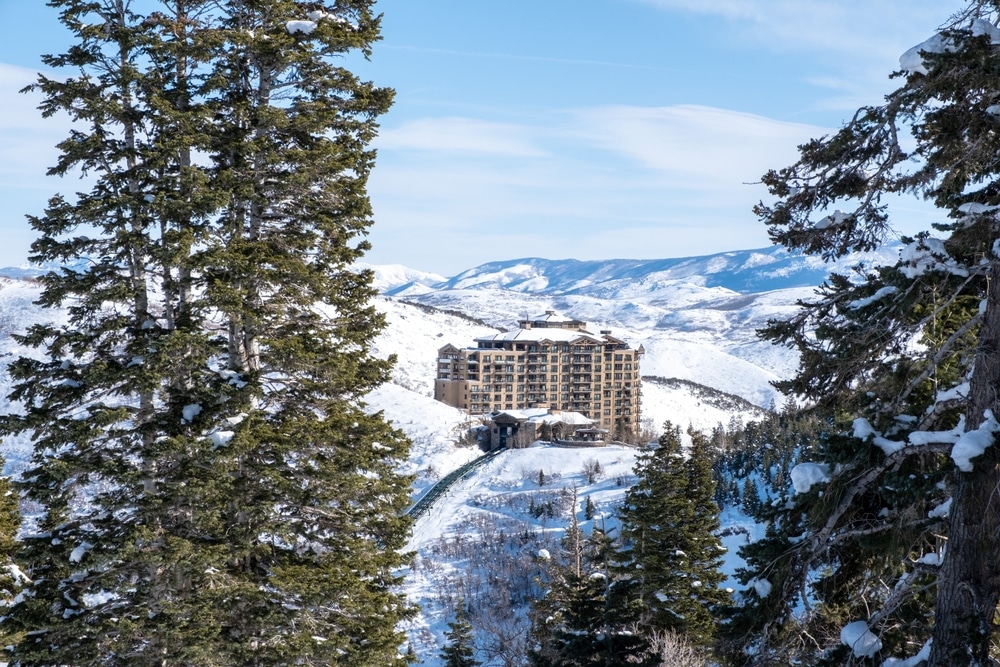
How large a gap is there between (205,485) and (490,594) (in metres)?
48.5

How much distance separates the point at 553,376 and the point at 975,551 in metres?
121

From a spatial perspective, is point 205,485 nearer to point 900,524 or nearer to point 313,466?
point 313,466

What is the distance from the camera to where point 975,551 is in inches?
279

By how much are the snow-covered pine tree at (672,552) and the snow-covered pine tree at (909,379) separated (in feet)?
49.8

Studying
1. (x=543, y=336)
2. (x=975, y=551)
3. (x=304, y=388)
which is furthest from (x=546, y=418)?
(x=975, y=551)

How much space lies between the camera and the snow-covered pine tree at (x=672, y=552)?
23.8 meters

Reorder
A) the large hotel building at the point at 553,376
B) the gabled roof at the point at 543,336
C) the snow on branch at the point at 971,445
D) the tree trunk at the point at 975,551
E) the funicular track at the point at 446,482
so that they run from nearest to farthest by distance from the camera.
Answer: the snow on branch at the point at 971,445, the tree trunk at the point at 975,551, the funicular track at the point at 446,482, the large hotel building at the point at 553,376, the gabled roof at the point at 543,336

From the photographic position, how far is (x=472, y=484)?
86.1 m

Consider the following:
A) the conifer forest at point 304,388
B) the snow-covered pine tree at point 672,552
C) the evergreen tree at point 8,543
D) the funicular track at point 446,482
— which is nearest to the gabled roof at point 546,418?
the funicular track at point 446,482

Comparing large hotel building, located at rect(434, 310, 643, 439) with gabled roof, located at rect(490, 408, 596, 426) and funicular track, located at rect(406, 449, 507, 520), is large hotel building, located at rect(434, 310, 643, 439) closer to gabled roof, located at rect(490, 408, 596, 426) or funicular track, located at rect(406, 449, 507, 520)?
gabled roof, located at rect(490, 408, 596, 426)

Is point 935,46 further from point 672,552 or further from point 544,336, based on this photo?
point 544,336

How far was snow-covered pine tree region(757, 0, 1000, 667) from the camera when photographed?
7.07 m

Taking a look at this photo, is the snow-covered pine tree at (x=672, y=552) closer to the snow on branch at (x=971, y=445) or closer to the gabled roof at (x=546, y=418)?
the snow on branch at (x=971, y=445)

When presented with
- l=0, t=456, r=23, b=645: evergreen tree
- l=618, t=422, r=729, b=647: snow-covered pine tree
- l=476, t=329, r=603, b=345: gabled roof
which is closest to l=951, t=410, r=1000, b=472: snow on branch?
l=0, t=456, r=23, b=645: evergreen tree
